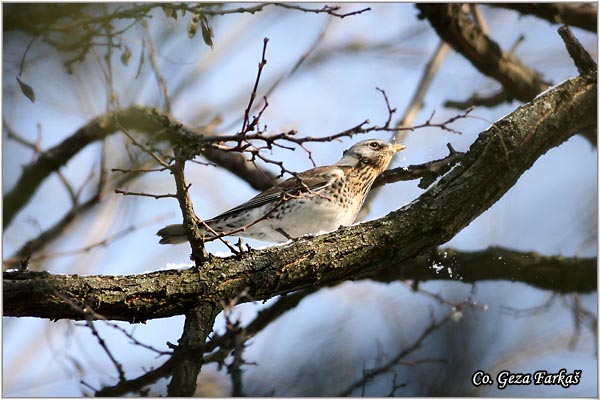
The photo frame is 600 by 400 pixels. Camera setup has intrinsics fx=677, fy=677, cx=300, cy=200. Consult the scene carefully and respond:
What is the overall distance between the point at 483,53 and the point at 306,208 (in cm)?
299

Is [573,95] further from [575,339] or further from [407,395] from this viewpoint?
[407,395]

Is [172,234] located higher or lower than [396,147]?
lower

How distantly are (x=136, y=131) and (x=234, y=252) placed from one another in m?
1.01

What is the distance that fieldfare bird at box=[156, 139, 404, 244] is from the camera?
5.93 metres

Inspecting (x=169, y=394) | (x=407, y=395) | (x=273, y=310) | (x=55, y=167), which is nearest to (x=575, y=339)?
(x=407, y=395)

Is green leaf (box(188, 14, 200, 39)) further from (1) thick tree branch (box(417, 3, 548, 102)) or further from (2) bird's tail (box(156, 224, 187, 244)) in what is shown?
(1) thick tree branch (box(417, 3, 548, 102))

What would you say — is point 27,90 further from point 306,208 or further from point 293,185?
→ point 293,185

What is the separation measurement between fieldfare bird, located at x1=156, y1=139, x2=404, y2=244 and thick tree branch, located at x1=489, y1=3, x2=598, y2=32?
272cm

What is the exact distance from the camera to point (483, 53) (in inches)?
293

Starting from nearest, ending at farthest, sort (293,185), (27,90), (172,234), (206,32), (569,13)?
(27,90) < (206,32) < (172,234) < (293,185) < (569,13)

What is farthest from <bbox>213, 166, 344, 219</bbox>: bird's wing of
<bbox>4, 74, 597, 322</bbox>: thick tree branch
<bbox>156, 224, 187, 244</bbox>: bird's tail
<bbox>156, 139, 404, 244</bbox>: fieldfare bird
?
<bbox>4, 74, 597, 322</bbox>: thick tree branch

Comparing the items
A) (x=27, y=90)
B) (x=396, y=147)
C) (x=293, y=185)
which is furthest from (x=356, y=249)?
(x=396, y=147)

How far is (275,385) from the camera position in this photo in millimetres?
4363

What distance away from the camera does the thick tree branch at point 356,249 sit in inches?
147
